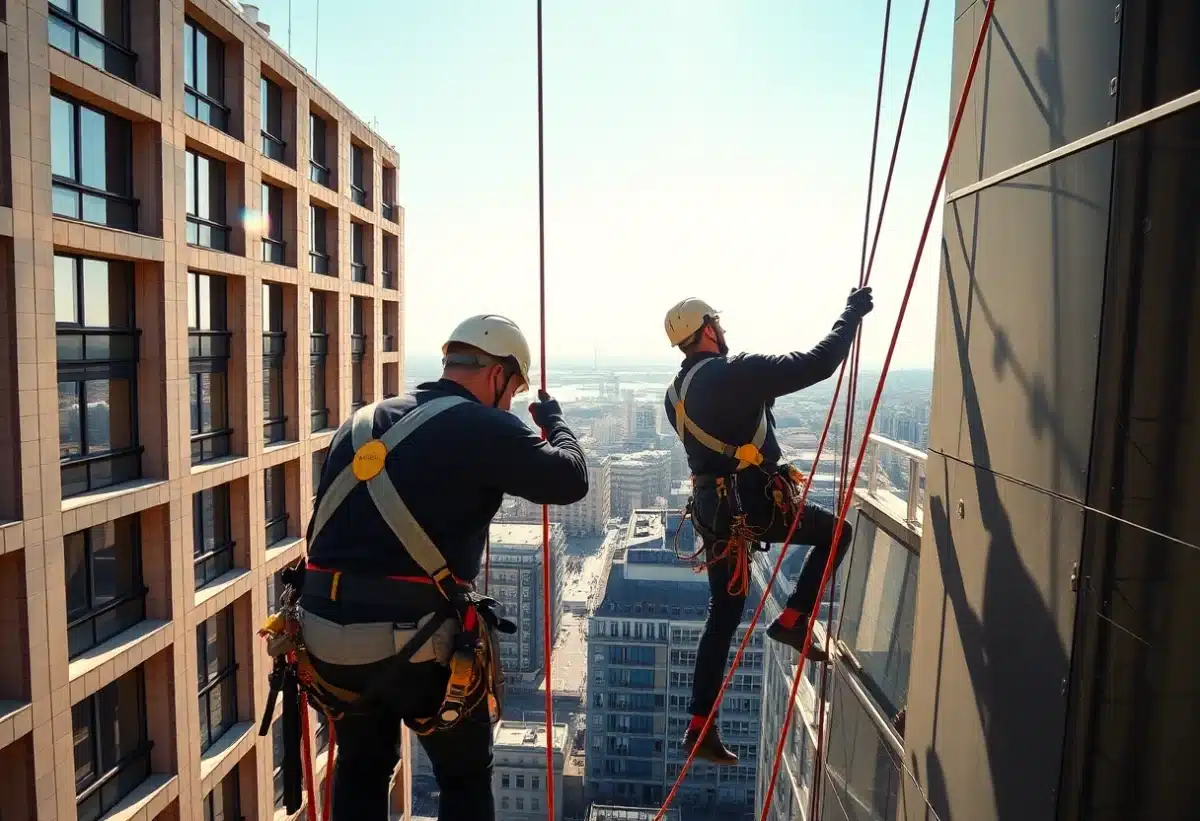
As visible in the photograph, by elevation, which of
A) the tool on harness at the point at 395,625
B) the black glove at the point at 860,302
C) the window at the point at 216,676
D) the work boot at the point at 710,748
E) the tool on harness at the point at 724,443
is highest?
the black glove at the point at 860,302

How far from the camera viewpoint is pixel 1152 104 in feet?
6.42

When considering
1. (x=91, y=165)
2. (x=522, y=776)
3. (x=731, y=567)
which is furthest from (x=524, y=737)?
(x=731, y=567)

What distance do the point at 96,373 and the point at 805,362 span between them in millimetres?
9768

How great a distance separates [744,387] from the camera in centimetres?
435

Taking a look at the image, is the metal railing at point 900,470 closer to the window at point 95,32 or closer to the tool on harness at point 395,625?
the tool on harness at point 395,625

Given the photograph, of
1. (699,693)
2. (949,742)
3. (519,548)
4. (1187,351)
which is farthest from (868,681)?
(519,548)

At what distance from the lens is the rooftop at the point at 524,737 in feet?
182

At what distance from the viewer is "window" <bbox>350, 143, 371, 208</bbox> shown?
18973 millimetres

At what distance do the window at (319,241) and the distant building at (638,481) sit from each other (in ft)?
311

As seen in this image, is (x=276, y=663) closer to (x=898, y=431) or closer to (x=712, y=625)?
(x=712, y=625)

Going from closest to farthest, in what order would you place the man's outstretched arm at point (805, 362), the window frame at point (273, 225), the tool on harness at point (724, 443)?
1. the man's outstretched arm at point (805, 362)
2. the tool on harness at point (724, 443)
3. the window frame at point (273, 225)

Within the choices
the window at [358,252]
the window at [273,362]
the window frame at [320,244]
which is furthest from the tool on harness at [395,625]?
the window at [358,252]

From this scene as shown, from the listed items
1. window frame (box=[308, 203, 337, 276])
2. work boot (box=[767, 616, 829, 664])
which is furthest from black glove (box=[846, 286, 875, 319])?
window frame (box=[308, 203, 337, 276])

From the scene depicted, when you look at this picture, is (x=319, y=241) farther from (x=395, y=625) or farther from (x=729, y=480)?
(x=395, y=625)
